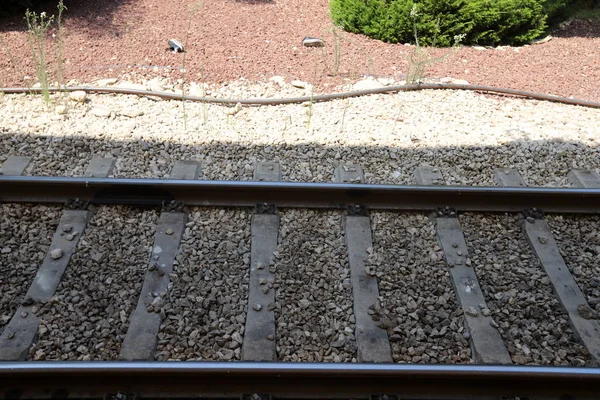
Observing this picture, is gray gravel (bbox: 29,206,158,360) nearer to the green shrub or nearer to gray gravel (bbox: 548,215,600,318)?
gray gravel (bbox: 548,215,600,318)

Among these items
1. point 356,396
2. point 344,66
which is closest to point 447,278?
point 356,396

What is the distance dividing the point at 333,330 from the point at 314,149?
220 cm

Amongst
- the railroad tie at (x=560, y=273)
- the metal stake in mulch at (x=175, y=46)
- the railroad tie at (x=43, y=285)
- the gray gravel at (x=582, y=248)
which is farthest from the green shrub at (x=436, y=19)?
the railroad tie at (x=43, y=285)

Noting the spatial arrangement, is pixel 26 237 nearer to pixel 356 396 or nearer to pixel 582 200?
pixel 356 396

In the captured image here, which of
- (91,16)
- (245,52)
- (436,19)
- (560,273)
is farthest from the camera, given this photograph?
(91,16)

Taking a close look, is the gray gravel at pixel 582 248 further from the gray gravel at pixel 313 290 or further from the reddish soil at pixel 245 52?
the reddish soil at pixel 245 52

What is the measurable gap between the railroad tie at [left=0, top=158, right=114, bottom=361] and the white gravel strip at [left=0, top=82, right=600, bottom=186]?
770 millimetres

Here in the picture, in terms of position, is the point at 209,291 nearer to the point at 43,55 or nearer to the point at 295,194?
the point at 295,194

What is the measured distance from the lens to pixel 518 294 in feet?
12.0

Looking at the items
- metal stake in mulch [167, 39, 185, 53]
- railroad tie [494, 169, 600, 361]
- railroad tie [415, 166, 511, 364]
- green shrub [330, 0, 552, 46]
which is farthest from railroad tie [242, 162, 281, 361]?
green shrub [330, 0, 552, 46]

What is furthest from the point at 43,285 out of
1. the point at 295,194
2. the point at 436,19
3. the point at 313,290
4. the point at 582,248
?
the point at 436,19

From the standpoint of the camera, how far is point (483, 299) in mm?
3596

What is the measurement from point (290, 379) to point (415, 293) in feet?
3.71

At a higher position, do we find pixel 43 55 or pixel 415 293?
pixel 43 55
